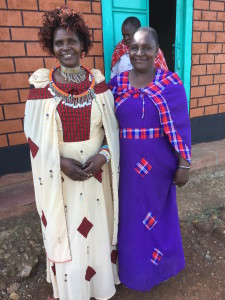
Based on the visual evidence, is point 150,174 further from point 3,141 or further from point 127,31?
point 127,31

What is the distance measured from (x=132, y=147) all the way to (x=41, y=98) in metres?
0.63

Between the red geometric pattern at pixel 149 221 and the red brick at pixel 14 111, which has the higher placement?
the red brick at pixel 14 111

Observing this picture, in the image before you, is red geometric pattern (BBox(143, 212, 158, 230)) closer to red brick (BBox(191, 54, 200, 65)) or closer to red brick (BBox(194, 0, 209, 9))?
red brick (BBox(191, 54, 200, 65))

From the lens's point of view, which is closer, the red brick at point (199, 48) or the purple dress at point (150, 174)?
the purple dress at point (150, 174)

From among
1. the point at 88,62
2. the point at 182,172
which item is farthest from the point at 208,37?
the point at 182,172

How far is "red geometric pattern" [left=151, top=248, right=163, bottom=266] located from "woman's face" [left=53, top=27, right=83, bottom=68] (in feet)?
4.48

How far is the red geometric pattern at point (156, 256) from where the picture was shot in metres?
2.03

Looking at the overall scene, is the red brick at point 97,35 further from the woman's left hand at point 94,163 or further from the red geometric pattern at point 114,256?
the red geometric pattern at point 114,256

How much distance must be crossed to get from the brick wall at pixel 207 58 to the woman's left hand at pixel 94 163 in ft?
9.28

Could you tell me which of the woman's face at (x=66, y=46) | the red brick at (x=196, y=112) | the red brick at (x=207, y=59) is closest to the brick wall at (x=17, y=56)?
the woman's face at (x=66, y=46)

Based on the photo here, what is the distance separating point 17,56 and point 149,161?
6.07ft

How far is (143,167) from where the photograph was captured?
186 centimetres

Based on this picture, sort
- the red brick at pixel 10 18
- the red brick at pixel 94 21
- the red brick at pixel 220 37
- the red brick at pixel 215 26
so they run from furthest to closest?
the red brick at pixel 220 37, the red brick at pixel 215 26, the red brick at pixel 94 21, the red brick at pixel 10 18

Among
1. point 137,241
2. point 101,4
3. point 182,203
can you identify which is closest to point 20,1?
point 101,4
